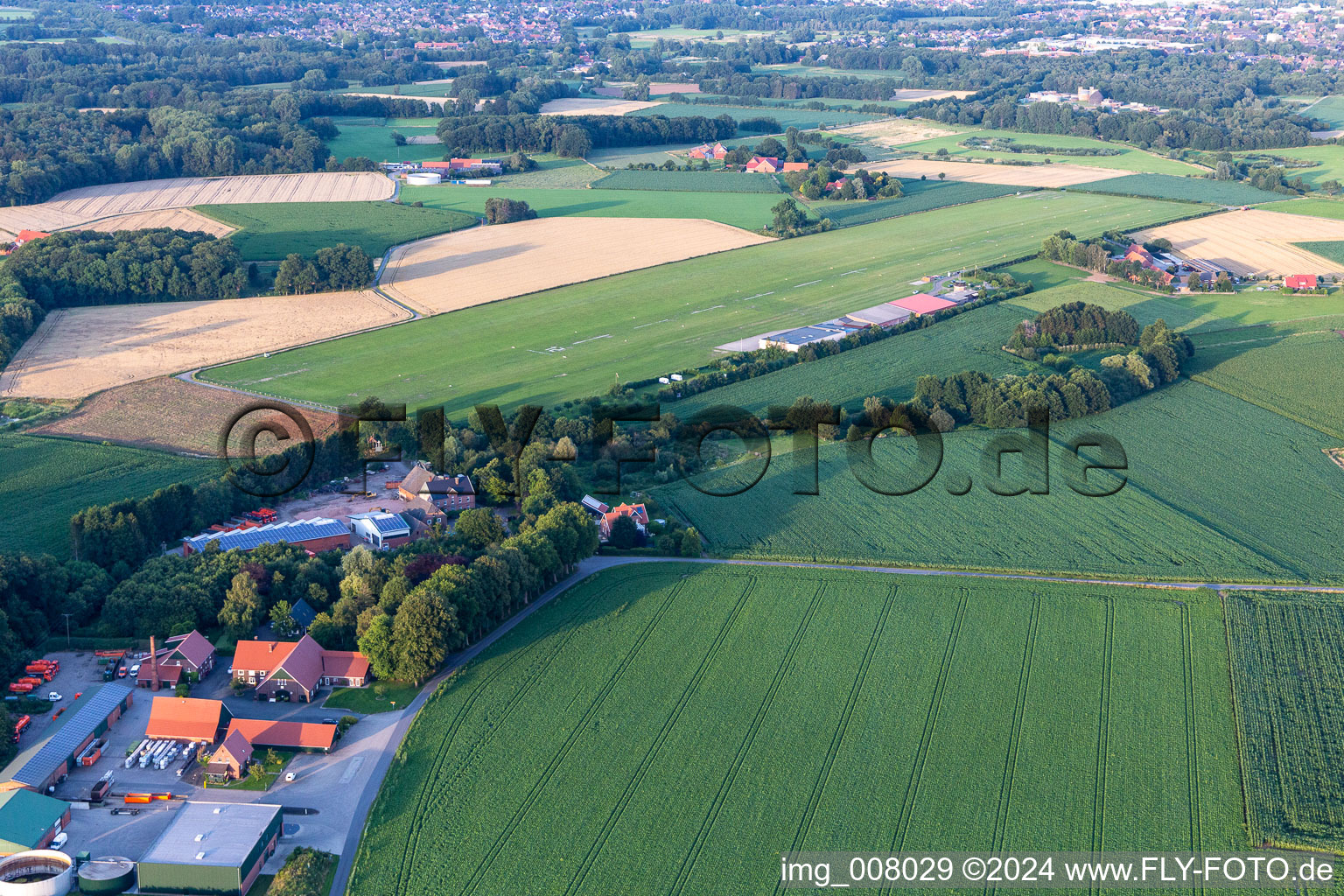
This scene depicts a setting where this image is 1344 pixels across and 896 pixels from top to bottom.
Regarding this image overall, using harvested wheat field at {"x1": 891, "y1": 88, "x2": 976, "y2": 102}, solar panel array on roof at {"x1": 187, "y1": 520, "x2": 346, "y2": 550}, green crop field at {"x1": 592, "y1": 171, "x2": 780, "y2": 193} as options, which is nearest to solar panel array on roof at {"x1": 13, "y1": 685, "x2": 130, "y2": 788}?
solar panel array on roof at {"x1": 187, "y1": 520, "x2": 346, "y2": 550}

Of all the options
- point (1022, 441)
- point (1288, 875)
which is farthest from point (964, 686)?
point (1022, 441)

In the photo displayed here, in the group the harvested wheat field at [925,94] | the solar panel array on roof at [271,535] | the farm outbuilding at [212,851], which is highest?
the harvested wheat field at [925,94]

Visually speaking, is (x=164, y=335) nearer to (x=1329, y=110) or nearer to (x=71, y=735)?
(x=71, y=735)

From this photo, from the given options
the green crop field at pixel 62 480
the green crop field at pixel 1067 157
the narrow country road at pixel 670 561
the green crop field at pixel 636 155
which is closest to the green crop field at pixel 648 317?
the green crop field at pixel 62 480

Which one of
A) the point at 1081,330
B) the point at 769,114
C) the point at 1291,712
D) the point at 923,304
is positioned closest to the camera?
the point at 1291,712

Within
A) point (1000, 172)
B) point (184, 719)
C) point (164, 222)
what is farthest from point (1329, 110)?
point (184, 719)

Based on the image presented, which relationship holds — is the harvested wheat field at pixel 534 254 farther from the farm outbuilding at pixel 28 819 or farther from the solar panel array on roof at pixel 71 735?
the farm outbuilding at pixel 28 819
